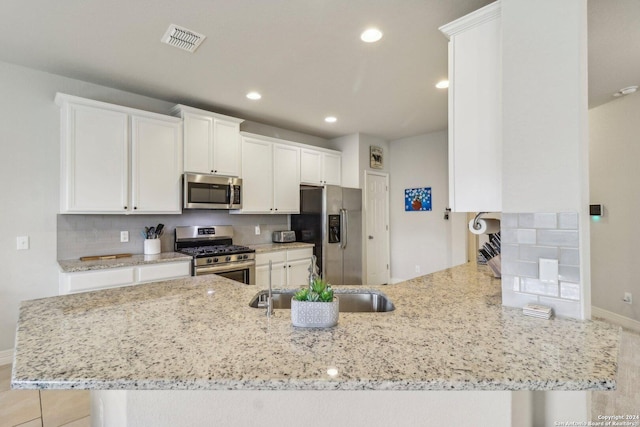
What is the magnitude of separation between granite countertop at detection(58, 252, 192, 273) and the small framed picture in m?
3.35

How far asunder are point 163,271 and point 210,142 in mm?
1530

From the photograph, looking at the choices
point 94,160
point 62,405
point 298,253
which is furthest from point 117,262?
point 298,253

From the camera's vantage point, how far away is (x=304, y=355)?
939 mm

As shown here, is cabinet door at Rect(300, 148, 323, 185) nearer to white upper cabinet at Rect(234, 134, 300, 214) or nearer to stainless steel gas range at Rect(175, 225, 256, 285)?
white upper cabinet at Rect(234, 134, 300, 214)

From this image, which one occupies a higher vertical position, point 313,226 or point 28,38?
point 28,38

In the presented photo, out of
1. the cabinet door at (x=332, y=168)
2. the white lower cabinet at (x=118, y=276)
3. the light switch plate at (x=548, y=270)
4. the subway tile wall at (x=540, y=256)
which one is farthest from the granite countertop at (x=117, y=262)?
the light switch plate at (x=548, y=270)

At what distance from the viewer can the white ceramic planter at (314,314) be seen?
1149 mm

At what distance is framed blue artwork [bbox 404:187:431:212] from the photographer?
5.15 m

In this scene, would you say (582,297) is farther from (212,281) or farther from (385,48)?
(385,48)

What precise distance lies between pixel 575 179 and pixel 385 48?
1.80 metres

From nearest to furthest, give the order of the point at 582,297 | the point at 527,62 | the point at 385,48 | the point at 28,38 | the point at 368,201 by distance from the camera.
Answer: the point at 582,297
the point at 527,62
the point at 28,38
the point at 385,48
the point at 368,201

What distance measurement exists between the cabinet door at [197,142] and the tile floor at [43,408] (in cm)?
219

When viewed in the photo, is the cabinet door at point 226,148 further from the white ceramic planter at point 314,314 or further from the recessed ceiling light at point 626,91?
the recessed ceiling light at point 626,91

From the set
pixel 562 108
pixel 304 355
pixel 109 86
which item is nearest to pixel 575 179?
pixel 562 108
